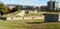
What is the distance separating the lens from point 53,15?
2147 cm

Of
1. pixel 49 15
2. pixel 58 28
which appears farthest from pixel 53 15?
pixel 58 28

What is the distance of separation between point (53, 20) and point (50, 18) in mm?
550

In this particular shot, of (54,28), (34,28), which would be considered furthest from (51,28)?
(34,28)

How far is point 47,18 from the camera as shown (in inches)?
868

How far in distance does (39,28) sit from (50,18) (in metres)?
6.25

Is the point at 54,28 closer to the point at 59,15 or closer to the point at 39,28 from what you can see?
the point at 39,28

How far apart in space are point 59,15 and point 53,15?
0.82 m

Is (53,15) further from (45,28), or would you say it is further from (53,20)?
(45,28)

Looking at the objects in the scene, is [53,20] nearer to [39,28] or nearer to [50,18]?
[50,18]

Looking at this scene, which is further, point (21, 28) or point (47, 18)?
point (47, 18)

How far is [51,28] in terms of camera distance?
52.5 feet

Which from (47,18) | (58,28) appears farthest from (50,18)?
(58,28)

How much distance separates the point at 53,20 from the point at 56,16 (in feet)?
2.23

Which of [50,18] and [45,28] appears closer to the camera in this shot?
[45,28]
